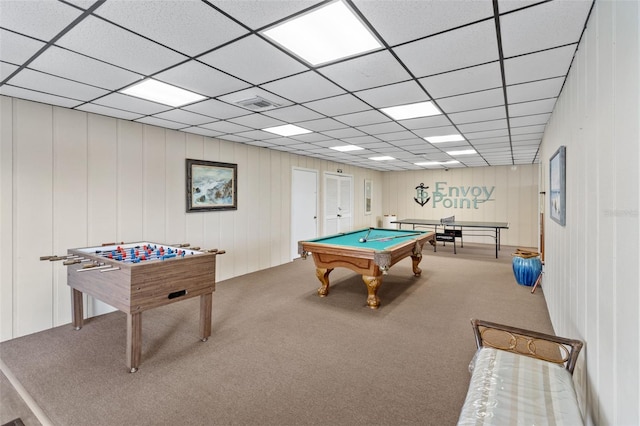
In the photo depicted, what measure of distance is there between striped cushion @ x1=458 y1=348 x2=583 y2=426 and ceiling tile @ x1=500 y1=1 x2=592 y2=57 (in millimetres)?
1981

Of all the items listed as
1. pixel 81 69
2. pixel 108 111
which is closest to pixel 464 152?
pixel 108 111

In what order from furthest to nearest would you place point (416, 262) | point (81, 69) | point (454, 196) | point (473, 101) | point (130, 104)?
point (454, 196) → point (416, 262) → point (130, 104) → point (473, 101) → point (81, 69)

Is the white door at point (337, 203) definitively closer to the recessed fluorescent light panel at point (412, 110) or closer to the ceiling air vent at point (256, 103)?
the recessed fluorescent light panel at point (412, 110)

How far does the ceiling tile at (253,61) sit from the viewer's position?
6.86ft

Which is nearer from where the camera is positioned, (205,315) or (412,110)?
(205,315)

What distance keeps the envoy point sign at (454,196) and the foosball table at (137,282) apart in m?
8.57

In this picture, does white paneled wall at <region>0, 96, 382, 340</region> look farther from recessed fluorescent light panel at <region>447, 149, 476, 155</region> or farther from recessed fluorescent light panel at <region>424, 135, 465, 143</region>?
recessed fluorescent light panel at <region>447, 149, 476, 155</region>

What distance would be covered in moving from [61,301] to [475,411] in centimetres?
425

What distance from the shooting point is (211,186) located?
5121mm

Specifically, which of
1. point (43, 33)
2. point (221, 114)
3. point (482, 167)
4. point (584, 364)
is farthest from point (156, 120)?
point (482, 167)

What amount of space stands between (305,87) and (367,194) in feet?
24.6

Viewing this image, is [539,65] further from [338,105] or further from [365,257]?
[365,257]

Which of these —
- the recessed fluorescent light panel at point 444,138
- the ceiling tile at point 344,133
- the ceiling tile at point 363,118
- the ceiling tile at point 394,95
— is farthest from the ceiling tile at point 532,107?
the ceiling tile at point 344,133

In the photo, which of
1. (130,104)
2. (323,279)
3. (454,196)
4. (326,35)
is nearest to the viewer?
(326,35)
